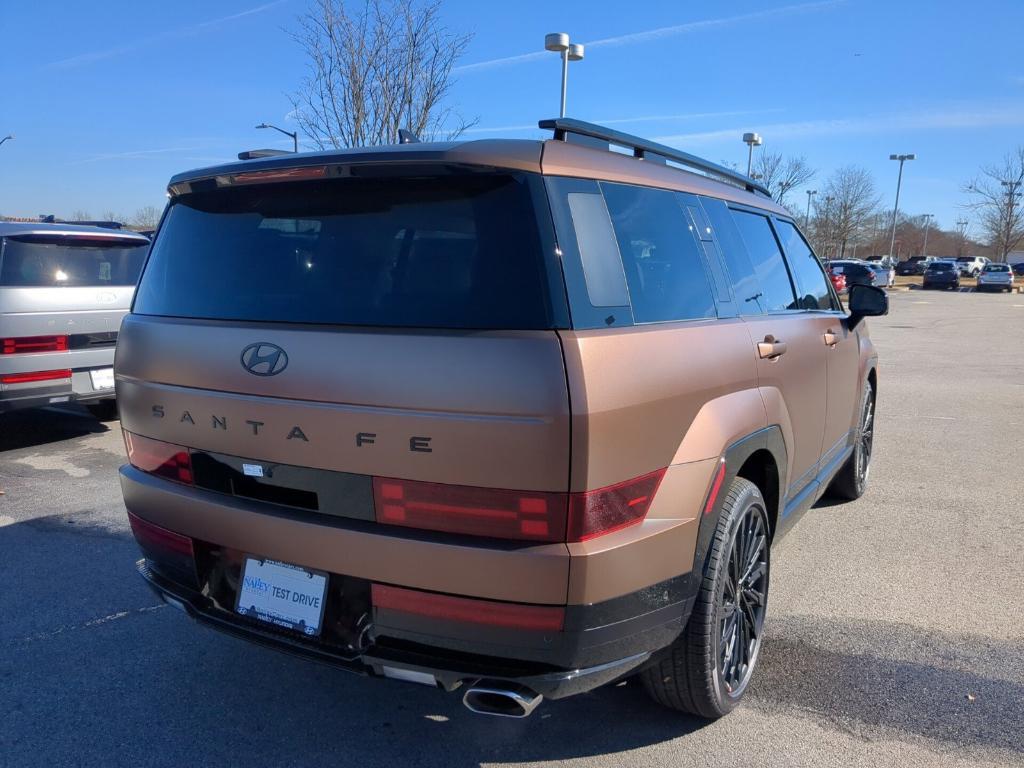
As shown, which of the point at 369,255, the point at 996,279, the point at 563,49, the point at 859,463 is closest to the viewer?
the point at 369,255

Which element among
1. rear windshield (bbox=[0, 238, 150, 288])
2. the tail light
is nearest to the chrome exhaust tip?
the tail light

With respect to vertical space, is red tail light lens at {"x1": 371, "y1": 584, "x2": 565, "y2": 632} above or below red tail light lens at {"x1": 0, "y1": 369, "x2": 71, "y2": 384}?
above

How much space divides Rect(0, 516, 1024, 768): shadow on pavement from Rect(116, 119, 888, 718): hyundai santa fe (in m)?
0.37

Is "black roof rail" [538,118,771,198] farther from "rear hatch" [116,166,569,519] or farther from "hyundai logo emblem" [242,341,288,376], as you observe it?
"hyundai logo emblem" [242,341,288,376]

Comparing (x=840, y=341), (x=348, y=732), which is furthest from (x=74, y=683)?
(x=840, y=341)

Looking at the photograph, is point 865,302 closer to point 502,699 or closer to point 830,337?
point 830,337

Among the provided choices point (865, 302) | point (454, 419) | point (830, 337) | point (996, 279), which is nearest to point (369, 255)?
point (454, 419)

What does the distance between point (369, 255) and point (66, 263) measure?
561 cm

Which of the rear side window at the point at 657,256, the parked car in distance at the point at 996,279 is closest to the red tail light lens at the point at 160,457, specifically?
the rear side window at the point at 657,256

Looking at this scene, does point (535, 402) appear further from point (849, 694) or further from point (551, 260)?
point (849, 694)

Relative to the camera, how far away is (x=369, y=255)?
Answer: 89.2 inches

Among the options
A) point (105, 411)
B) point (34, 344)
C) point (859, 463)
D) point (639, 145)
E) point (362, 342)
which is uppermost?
point (639, 145)

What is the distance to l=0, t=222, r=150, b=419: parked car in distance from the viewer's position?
6.16 m

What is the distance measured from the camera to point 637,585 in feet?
7.03
